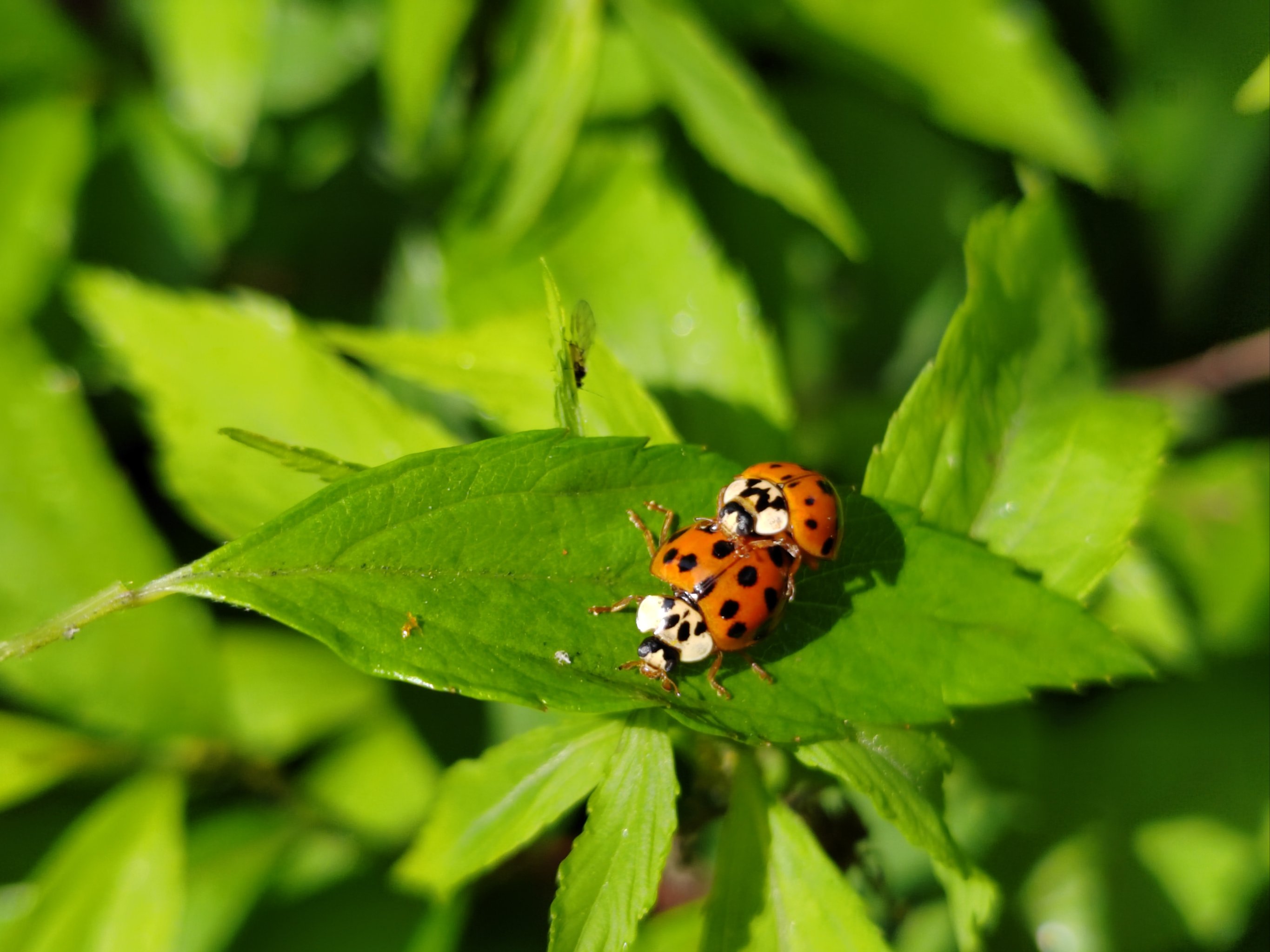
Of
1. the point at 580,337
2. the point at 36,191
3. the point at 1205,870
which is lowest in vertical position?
the point at 1205,870

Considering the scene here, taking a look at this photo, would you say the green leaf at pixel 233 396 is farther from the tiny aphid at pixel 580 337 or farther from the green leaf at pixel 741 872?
the green leaf at pixel 741 872

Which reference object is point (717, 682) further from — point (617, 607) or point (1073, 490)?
point (1073, 490)

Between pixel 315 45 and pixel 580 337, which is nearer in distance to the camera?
pixel 580 337

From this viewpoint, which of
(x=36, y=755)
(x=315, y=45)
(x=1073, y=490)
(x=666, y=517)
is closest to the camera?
(x=666, y=517)

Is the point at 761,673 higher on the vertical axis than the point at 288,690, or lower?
higher

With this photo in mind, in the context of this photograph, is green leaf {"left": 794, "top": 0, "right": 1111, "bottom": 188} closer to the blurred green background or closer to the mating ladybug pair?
the blurred green background

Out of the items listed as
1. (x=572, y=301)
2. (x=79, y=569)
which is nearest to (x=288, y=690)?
(x=79, y=569)
